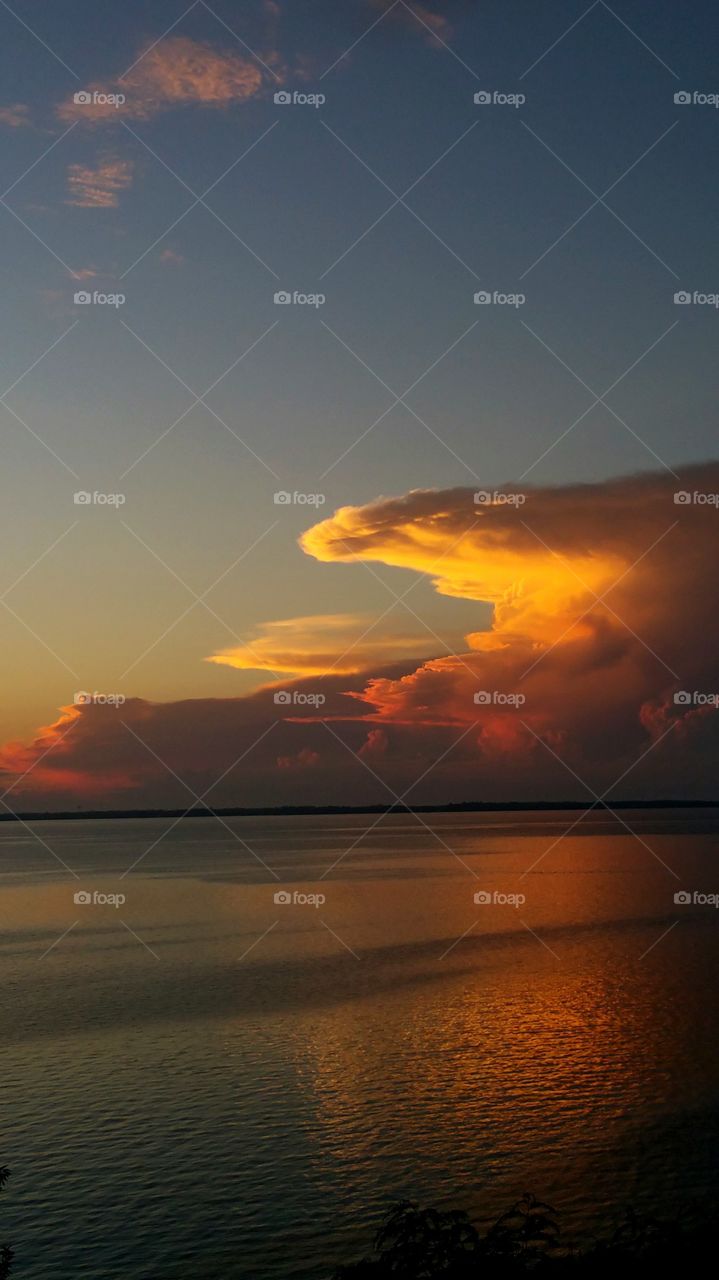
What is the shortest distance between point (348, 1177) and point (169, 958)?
48120mm

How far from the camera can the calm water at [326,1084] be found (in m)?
31.6

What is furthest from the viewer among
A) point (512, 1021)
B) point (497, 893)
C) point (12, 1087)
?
point (497, 893)

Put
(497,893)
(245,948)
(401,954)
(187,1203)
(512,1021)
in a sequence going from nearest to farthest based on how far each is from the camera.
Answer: (187,1203)
(512,1021)
(401,954)
(245,948)
(497,893)

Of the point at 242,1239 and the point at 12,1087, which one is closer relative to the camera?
the point at 242,1239

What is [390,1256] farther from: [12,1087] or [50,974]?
[50,974]

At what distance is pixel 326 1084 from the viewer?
4444 cm

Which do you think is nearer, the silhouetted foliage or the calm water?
the silhouetted foliage

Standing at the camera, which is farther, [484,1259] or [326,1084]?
[326,1084]

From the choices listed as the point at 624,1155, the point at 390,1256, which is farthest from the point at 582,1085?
the point at 390,1256

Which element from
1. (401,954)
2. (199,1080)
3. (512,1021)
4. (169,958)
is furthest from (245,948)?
(199,1080)

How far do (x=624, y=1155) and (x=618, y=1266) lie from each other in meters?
13.5

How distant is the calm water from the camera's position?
31594 mm

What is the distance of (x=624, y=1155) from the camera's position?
35938 millimetres

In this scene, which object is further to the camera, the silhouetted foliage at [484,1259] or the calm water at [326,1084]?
the calm water at [326,1084]
